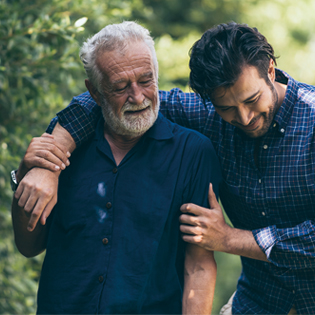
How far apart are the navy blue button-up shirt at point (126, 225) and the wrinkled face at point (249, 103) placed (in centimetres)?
19

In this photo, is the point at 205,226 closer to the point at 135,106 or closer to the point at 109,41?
the point at 135,106

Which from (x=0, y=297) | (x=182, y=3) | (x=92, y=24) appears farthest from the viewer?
(x=182, y=3)

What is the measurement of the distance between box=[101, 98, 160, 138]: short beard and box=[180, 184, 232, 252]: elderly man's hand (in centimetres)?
41

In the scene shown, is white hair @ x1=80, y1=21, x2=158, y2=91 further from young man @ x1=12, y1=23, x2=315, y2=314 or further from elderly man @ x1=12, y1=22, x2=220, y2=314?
young man @ x1=12, y1=23, x2=315, y2=314

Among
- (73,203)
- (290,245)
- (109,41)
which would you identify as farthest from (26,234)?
(290,245)

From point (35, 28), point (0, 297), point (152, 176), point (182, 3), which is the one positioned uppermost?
point (182, 3)

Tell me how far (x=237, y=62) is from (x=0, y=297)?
2.41 metres

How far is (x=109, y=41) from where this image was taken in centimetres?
181

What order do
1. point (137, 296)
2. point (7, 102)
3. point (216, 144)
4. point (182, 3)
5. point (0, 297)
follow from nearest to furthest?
1. point (137, 296)
2. point (216, 144)
3. point (7, 102)
4. point (0, 297)
5. point (182, 3)

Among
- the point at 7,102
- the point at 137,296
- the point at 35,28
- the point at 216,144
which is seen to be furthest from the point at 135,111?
the point at 7,102

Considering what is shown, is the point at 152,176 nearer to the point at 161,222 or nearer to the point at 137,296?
the point at 161,222

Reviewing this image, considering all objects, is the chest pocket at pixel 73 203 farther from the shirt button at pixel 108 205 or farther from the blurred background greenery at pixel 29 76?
the blurred background greenery at pixel 29 76

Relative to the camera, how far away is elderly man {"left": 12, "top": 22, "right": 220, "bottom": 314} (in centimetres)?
178

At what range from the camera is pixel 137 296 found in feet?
→ 5.75
